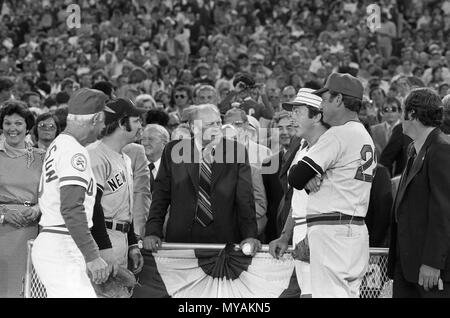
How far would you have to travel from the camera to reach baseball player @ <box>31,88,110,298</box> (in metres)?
5.43

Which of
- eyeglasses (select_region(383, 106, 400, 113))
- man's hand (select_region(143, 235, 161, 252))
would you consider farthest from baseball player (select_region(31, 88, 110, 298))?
eyeglasses (select_region(383, 106, 400, 113))

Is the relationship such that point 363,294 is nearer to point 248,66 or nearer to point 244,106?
point 244,106

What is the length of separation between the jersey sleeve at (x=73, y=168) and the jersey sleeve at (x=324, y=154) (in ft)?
4.90

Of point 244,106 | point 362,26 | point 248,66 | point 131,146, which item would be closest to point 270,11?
point 362,26

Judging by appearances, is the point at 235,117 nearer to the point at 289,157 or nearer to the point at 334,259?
the point at 289,157

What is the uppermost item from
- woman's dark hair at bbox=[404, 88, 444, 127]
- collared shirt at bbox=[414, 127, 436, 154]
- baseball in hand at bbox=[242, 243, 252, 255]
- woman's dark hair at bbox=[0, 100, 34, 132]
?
woman's dark hair at bbox=[404, 88, 444, 127]

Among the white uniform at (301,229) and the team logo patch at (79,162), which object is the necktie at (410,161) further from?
the team logo patch at (79,162)

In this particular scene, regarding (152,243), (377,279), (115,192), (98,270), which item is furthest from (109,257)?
(377,279)

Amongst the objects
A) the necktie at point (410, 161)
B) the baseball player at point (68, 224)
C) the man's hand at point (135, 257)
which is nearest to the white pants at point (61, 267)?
the baseball player at point (68, 224)

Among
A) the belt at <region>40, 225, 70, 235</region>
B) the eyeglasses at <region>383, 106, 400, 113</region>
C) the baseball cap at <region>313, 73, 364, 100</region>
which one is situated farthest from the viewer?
the eyeglasses at <region>383, 106, 400, 113</region>

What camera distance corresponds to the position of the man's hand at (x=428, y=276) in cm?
582

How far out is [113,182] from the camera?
21.5ft

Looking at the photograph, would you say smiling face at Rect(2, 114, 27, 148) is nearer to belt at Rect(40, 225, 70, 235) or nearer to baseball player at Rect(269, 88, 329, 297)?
belt at Rect(40, 225, 70, 235)

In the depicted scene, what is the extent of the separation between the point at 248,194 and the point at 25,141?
6.46ft
